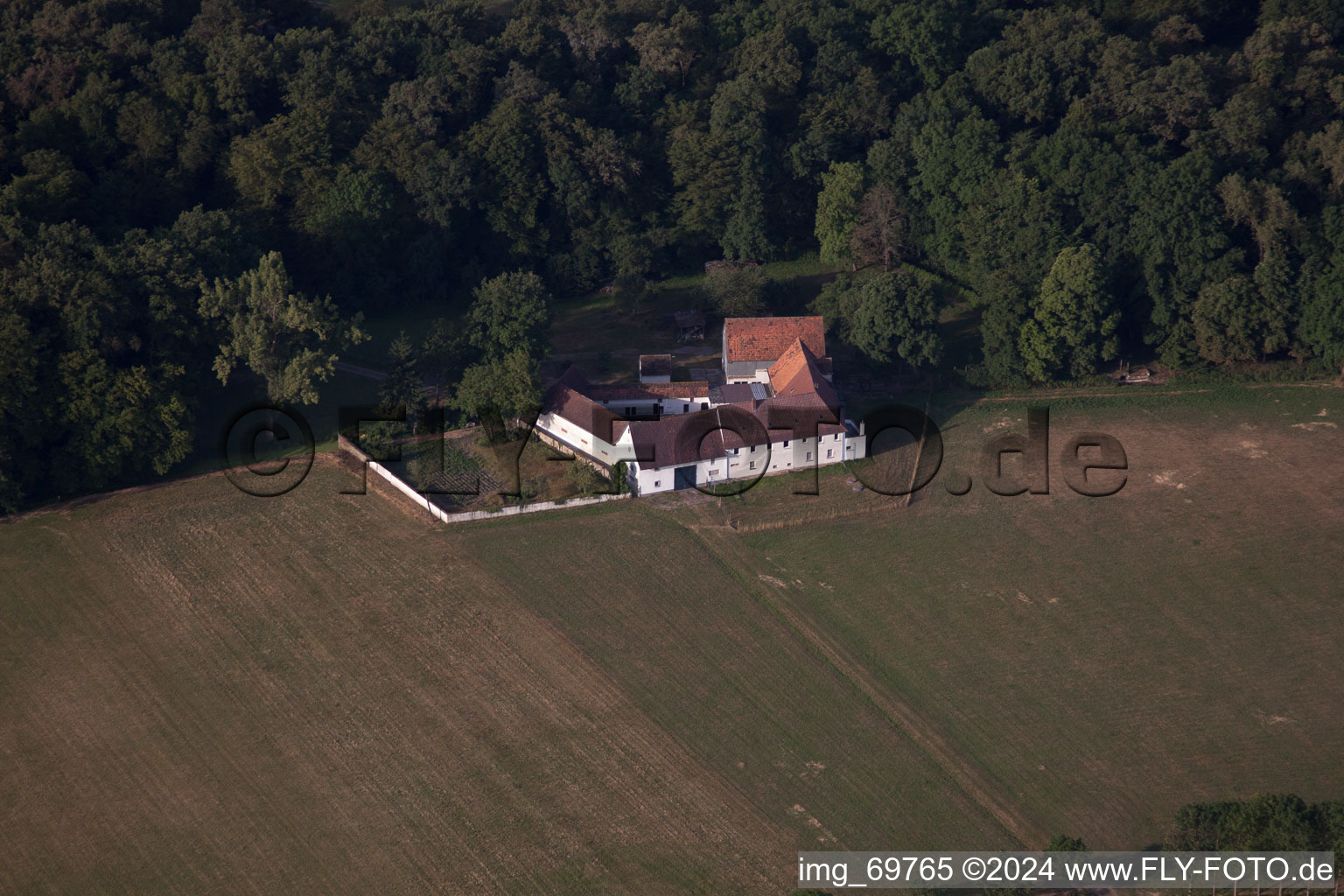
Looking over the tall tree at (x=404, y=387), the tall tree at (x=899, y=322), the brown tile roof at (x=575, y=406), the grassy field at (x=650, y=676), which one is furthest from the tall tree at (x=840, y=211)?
the tall tree at (x=404, y=387)

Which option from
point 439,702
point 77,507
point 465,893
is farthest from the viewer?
point 77,507

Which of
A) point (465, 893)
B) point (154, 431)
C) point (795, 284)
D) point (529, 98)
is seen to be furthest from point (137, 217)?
point (465, 893)

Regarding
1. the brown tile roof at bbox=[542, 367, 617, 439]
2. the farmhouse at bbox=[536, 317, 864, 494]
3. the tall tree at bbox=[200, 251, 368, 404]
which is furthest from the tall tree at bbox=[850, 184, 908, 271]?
the tall tree at bbox=[200, 251, 368, 404]

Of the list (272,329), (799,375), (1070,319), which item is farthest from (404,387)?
(1070,319)

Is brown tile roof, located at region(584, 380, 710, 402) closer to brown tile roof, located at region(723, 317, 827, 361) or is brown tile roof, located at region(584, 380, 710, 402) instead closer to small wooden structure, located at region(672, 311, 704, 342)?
brown tile roof, located at region(723, 317, 827, 361)

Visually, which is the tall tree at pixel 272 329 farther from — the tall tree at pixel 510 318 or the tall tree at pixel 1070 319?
the tall tree at pixel 1070 319

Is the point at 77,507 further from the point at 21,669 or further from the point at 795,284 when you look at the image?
the point at 795,284
